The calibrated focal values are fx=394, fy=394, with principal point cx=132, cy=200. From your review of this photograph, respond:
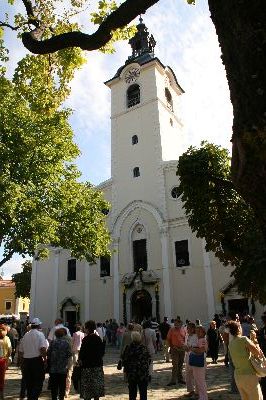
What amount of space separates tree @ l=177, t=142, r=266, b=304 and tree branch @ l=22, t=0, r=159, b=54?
8393 millimetres

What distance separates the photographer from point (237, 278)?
420 inches

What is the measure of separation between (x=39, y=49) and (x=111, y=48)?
9.98 ft

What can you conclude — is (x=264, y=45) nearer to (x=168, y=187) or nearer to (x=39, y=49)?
(x=39, y=49)

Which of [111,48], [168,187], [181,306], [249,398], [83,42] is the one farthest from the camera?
[168,187]

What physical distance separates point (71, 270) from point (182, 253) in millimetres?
9787

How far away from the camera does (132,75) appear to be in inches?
1299

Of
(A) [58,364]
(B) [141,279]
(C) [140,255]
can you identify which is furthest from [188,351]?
(C) [140,255]

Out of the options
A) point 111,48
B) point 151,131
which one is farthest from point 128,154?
point 111,48

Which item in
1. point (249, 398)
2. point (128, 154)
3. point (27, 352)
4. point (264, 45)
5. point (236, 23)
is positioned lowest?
point (249, 398)

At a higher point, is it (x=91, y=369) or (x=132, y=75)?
(x=132, y=75)

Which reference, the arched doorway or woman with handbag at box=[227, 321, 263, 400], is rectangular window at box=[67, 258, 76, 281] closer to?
the arched doorway

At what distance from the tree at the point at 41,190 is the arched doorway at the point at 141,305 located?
6.73m

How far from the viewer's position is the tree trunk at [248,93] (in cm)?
271

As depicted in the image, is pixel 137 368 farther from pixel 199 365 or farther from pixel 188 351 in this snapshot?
pixel 188 351
